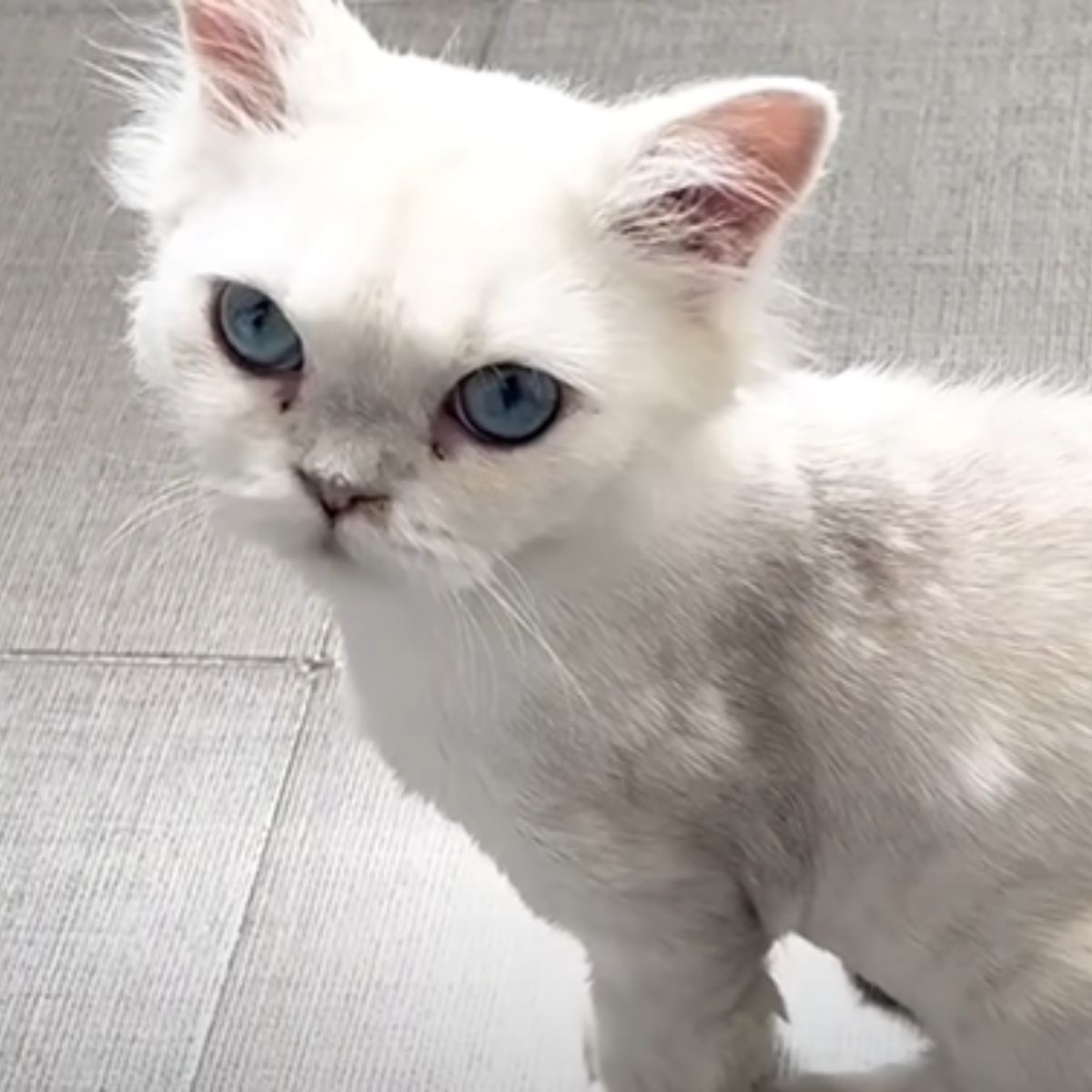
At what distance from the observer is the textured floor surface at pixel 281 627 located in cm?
124

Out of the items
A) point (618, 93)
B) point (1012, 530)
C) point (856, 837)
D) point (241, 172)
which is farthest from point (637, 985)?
point (618, 93)

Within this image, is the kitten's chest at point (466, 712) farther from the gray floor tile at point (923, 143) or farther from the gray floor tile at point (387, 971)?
the gray floor tile at point (923, 143)

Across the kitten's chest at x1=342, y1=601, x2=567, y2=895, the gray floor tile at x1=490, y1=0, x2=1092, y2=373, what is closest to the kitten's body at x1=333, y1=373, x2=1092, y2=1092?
the kitten's chest at x1=342, y1=601, x2=567, y2=895

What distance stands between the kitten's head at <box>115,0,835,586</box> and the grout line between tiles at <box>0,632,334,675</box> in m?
0.51

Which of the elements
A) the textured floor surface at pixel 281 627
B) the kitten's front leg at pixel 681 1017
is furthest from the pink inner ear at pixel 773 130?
the textured floor surface at pixel 281 627

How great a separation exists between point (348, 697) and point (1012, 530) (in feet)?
1.13

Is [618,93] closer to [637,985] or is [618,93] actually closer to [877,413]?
[877,413]

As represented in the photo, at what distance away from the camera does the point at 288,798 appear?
52.2 inches

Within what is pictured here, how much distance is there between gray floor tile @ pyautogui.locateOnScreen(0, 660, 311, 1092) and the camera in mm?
1238

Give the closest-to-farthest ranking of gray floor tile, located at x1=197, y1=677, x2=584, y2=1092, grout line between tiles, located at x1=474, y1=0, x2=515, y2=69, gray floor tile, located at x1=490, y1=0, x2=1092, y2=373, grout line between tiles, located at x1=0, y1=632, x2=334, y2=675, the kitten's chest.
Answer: the kitten's chest
gray floor tile, located at x1=197, y1=677, x2=584, y2=1092
grout line between tiles, located at x1=0, y1=632, x2=334, y2=675
gray floor tile, located at x1=490, y1=0, x2=1092, y2=373
grout line between tiles, located at x1=474, y1=0, x2=515, y2=69

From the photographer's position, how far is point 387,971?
1.25 metres

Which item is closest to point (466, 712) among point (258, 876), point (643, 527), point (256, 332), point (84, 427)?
point (643, 527)

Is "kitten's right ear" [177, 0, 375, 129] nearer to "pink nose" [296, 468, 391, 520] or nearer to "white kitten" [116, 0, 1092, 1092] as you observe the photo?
"white kitten" [116, 0, 1092, 1092]

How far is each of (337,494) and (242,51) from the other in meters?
0.19
